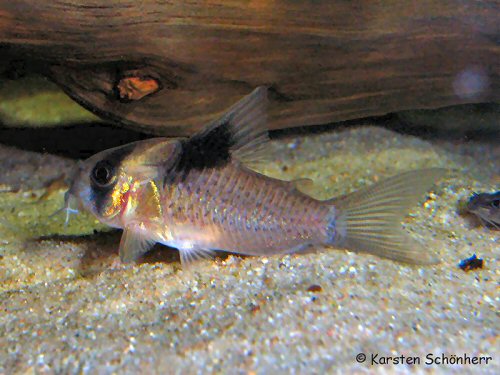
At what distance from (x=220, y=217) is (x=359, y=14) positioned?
95.4 inches

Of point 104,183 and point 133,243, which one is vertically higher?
point 104,183

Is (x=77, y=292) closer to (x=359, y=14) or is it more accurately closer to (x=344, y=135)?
(x=359, y=14)

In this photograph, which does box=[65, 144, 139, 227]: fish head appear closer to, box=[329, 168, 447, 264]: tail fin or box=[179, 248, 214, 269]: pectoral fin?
box=[179, 248, 214, 269]: pectoral fin

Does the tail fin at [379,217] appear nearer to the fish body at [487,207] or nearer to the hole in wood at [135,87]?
the fish body at [487,207]

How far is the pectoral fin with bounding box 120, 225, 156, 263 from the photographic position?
3.16m

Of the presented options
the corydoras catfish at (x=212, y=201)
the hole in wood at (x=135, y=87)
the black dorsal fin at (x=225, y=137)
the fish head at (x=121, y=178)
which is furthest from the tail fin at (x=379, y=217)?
the hole in wood at (x=135, y=87)

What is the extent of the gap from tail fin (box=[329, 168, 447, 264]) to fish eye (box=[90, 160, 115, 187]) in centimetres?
161

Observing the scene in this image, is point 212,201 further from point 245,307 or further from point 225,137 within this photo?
point 245,307

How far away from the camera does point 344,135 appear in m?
5.82

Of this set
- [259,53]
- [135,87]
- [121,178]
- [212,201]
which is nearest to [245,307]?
[212,201]

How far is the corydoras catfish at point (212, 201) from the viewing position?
312cm

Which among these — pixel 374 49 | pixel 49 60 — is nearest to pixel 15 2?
pixel 49 60

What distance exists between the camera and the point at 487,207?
13.5ft

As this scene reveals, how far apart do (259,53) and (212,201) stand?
1.68m
